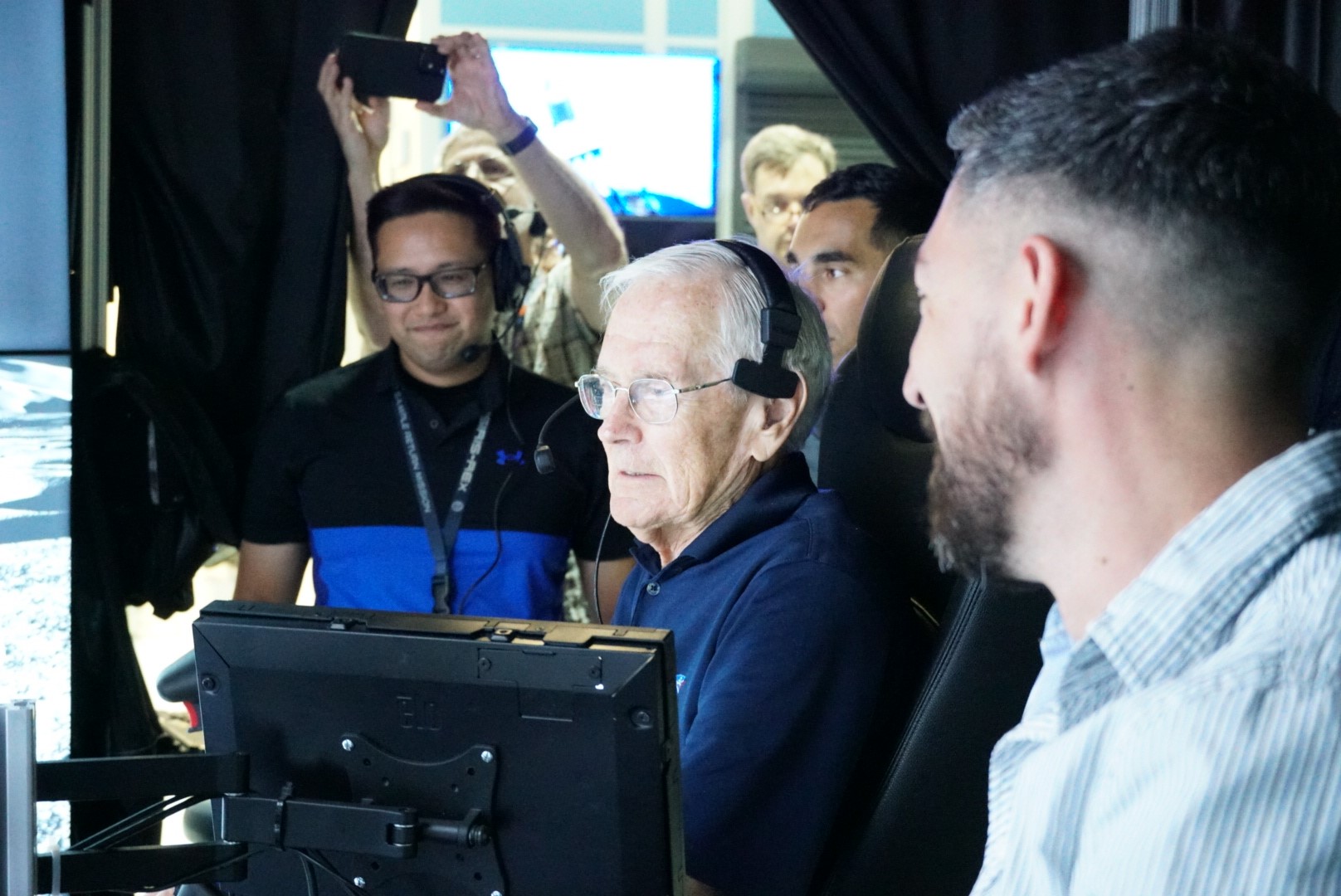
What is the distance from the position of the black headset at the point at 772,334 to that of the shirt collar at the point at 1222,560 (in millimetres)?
808

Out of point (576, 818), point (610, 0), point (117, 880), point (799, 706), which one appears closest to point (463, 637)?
point (576, 818)

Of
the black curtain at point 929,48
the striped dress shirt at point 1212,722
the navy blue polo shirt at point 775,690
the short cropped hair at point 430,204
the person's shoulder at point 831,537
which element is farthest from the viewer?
the black curtain at point 929,48

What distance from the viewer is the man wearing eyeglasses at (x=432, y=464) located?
2.30 metres

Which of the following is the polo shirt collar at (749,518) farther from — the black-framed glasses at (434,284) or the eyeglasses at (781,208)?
the eyeglasses at (781,208)

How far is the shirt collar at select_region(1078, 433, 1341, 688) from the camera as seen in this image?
651 millimetres

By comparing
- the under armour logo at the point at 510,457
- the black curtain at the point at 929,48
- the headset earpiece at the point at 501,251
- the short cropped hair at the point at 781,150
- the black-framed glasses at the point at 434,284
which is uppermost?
the black curtain at the point at 929,48

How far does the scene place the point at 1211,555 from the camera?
2.19ft

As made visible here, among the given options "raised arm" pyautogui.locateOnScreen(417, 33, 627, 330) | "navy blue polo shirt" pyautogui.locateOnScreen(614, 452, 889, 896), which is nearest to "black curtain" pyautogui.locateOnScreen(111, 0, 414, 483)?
"raised arm" pyautogui.locateOnScreen(417, 33, 627, 330)

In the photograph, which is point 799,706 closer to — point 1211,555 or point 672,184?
point 1211,555

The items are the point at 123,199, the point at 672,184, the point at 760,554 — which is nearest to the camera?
the point at 760,554

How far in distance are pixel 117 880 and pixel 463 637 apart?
298 millimetres

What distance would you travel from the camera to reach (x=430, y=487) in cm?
233

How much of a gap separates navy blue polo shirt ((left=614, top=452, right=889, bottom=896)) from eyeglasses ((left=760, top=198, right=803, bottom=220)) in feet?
6.42

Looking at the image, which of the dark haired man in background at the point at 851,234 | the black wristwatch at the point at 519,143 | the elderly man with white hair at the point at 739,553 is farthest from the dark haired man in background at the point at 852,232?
the elderly man with white hair at the point at 739,553
